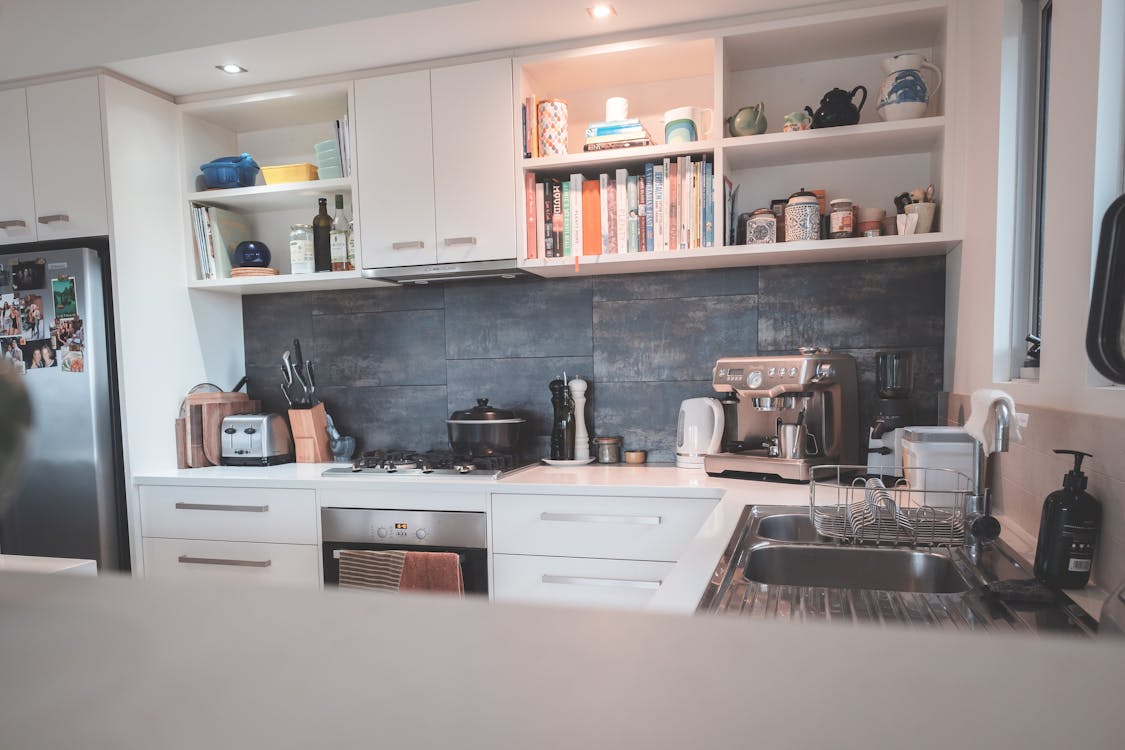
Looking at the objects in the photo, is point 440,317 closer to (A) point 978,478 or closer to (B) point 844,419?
(B) point 844,419

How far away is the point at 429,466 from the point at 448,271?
68 centimetres

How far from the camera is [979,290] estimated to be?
1833 mm

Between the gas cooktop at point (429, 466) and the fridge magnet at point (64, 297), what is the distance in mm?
1034

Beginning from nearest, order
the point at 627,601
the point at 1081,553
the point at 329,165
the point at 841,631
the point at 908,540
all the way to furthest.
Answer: the point at 841,631, the point at 1081,553, the point at 908,540, the point at 627,601, the point at 329,165

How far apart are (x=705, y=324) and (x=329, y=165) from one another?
4.97 feet

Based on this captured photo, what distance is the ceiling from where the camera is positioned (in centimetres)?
208

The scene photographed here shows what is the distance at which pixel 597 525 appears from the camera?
2092 mm

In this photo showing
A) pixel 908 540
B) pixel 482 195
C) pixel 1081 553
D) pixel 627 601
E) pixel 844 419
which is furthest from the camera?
pixel 482 195

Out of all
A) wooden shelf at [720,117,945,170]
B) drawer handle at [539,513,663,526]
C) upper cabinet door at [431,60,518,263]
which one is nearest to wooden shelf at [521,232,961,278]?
upper cabinet door at [431,60,518,263]

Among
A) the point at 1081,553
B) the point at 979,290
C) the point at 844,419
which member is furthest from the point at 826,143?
the point at 1081,553

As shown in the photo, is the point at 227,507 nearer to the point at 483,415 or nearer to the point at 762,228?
the point at 483,415

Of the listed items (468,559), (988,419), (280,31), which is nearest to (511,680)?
(988,419)

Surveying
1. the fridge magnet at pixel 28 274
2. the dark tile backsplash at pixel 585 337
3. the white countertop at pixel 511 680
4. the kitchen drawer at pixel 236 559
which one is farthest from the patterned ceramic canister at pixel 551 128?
the white countertop at pixel 511 680

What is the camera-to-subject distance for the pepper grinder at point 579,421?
2547mm
